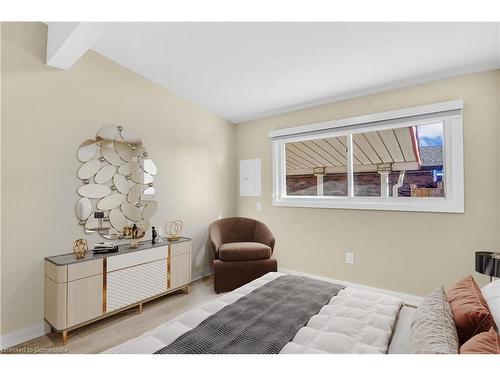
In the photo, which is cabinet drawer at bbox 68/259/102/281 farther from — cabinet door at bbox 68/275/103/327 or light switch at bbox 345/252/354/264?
light switch at bbox 345/252/354/264

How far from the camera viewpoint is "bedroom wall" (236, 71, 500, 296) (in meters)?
2.39

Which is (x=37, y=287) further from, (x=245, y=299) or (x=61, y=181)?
(x=245, y=299)

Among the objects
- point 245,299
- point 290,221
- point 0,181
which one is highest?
point 0,181

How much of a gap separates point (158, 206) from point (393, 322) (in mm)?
2660

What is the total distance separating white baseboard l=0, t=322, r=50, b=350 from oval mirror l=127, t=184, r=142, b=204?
1.31 metres

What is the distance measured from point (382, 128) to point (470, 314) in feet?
7.70

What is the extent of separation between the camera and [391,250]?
2.88 metres

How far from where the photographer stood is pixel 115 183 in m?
2.76

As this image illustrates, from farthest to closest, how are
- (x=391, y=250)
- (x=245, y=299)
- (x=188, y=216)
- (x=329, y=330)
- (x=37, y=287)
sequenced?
(x=188, y=216)
(x=391, y=250)
(x=37, y=287)
(x=245, y=299)
(x=329, y=330)

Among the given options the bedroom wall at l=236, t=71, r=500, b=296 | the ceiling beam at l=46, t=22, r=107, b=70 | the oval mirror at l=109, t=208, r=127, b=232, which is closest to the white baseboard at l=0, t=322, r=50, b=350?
the oval mirror at l=109, t=208, r=127, b=232

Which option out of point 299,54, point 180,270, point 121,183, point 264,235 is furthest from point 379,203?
point 121,183

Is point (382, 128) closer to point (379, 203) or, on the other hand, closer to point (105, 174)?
point (379, 203)

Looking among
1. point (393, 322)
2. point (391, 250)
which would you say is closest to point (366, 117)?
point (391, 250)

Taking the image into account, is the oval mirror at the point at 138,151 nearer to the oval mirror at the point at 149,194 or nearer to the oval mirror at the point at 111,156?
the oval mirror at the point at 111,156
